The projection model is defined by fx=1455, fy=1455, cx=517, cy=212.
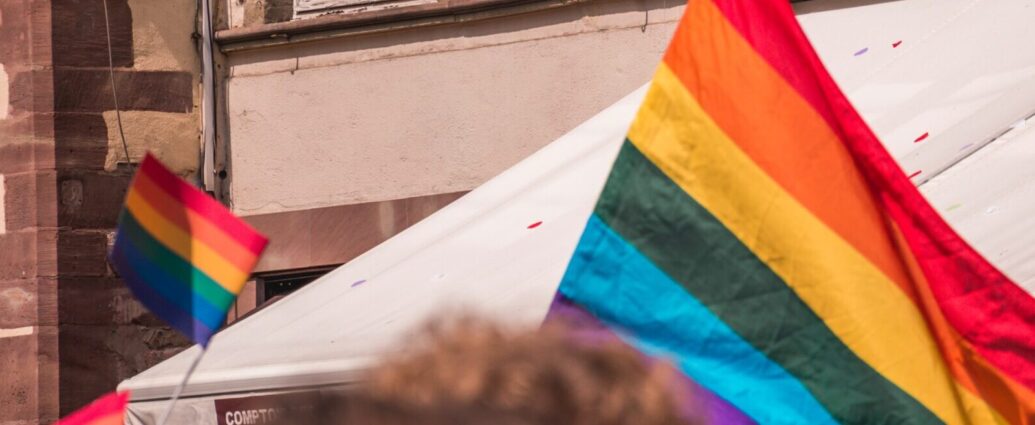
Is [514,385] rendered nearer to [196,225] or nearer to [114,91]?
[196,225]

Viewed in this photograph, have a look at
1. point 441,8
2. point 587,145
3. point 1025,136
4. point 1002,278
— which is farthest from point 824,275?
point 441,8

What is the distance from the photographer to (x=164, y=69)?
6.54m

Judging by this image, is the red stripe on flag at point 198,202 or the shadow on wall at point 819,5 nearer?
the red stripe on flag at point 198,202

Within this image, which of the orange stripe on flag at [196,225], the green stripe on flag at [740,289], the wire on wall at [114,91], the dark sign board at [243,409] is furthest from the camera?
the wire on wall at [114,91]

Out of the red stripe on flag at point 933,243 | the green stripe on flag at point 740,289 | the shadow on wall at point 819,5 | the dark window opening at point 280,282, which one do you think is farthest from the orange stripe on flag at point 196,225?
the dark window opening at point 280,282

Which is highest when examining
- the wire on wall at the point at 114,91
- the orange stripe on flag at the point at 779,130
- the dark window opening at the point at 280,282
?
the orange stripe on flag at the point at 779,130

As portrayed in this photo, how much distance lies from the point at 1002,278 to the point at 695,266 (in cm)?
57

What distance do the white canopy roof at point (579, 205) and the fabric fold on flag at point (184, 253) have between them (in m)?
0.55

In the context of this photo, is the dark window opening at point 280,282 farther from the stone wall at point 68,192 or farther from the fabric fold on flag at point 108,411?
the fabric fold on flag at point 108,411

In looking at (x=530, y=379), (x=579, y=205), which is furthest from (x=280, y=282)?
(x=530, y=379)

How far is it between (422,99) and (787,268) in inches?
154

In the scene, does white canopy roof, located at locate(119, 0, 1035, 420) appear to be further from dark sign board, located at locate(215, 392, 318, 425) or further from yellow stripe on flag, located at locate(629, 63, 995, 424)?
yellow stripe on flag, located at locate(629, 63, 995, 424)

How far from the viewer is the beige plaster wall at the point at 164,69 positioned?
21.1 feet

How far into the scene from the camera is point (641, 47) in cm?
605
